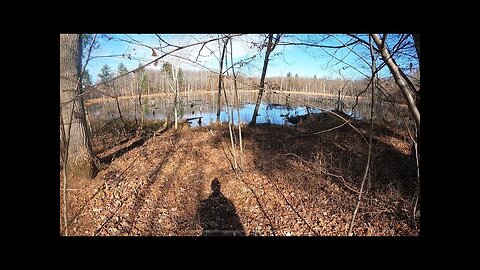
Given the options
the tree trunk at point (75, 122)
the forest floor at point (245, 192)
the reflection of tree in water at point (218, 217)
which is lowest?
the reflection of tree in water at point (218, 217)

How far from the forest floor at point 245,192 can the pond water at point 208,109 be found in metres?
2.77

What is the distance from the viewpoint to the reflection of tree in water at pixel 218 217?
11.2ft

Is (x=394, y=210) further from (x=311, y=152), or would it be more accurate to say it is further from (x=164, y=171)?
(x=164, y=171)

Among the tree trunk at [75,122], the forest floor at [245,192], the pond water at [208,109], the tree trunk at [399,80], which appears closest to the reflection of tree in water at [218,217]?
the forest floor at [245,192]

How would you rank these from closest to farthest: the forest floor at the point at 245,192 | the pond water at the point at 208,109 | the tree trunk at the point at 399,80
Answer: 1. the tree trunk at the point at 399,80
2. the forest floor at the point at 245,192
3. the pond water at the point at 208,109

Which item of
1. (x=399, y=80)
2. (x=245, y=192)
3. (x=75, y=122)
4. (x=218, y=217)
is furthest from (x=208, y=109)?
(x=399, y=80)

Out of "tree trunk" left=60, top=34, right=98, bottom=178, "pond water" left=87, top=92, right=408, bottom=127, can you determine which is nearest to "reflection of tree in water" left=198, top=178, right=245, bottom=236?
"tree trunk" left=60, top=34, right=98, bottom=178

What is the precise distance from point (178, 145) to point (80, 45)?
3.31 metres

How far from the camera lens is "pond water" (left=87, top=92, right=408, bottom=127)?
9.86 m

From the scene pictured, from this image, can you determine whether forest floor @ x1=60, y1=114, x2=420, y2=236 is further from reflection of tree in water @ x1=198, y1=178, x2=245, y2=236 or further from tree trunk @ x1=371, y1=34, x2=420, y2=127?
tree trunk @ x1=371, y1=34, x2=420, y2=127

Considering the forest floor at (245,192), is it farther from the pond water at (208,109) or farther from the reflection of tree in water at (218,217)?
the pond water at (208,109)

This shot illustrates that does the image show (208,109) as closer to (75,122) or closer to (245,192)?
(245,192)
